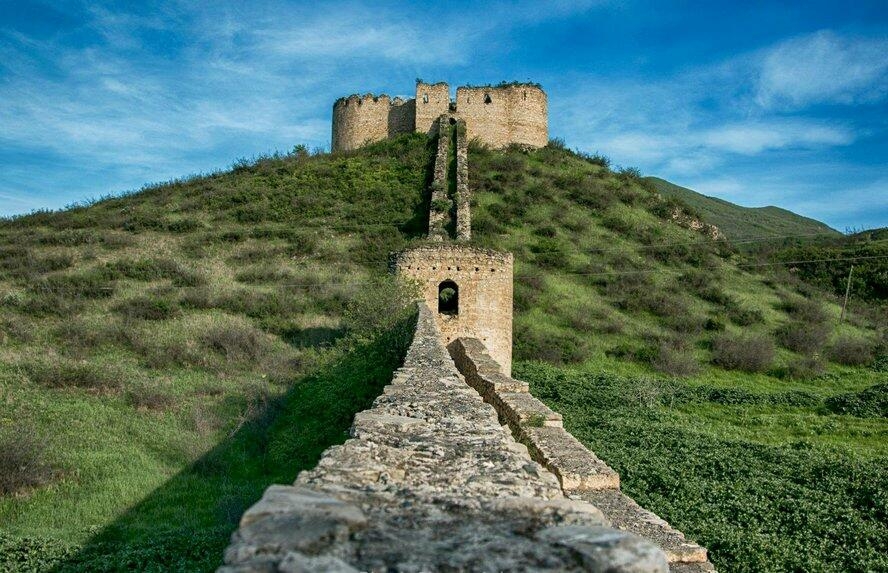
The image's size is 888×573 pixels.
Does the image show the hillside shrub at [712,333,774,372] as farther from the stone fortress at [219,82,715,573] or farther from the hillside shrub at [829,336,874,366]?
the stone fortress at [219,82,715,573]

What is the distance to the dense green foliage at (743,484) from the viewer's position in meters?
7.72

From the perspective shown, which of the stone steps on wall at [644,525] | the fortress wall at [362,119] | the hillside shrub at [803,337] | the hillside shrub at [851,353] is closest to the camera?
the stone steps on wall at [644,525]

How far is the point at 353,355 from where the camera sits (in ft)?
43.1

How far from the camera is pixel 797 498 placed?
9.66 meters

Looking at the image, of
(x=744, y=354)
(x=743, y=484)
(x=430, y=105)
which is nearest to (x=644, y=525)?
(x=743, y=484)

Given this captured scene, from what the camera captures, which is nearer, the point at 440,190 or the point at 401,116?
the point at 440,190

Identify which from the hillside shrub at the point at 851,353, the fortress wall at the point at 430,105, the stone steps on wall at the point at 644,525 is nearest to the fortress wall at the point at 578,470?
the stone steps on wall at the point at 644,525

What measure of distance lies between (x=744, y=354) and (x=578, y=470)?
63.3ft

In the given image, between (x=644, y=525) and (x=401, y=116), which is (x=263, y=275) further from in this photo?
(x=644, y=525)

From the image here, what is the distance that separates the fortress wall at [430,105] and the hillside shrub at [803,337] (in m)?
20.0

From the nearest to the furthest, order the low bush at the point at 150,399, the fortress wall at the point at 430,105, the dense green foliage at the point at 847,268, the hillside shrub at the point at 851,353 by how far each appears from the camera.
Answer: the low bush at the point at 150,399, the hillside shrub at the point at 851,353, the dense green foliage at the point at 847,268, the fortress wall at the point at 430,105

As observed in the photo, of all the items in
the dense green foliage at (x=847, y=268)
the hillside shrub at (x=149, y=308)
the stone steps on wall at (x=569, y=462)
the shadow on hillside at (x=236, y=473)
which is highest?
the dense green foliage at (x=847, y=268)

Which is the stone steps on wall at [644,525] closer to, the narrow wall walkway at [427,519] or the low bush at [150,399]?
the narrow wall walkway at [427,519]

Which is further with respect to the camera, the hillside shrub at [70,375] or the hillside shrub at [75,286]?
the hillside shrub at [75,286]
